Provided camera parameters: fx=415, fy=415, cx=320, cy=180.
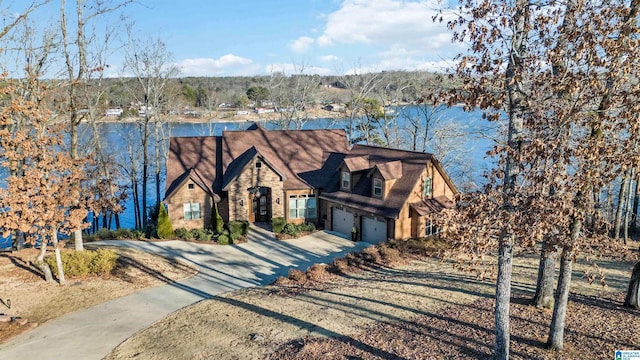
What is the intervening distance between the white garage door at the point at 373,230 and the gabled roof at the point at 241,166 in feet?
21.3

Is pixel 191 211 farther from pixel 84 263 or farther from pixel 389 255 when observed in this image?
pixel 389 255

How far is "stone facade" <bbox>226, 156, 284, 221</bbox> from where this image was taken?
27266 millimetres

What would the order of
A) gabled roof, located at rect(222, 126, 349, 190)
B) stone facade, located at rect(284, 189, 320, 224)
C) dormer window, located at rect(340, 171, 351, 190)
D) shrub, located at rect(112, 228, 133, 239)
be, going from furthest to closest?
gabled roof, located at rect(222, 126, 349, 190) < stone facade, located at rect(284, 189, 320, 224) < dormer window, located at rect(340, 171, 351, 190) < shrub, located at rect(112, 228, 133, 239)

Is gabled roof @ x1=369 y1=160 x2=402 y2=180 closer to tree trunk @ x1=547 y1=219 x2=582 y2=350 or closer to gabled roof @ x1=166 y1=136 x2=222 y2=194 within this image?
gabled roof @ x1=166 y1=136 x2=222 y2=194

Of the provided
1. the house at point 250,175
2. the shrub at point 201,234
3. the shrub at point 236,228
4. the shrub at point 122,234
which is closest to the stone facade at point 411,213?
the house at point 250,175

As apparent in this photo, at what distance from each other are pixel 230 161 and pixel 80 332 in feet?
57.2

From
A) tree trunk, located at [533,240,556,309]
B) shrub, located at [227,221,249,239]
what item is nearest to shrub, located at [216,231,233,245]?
shrub, located at [227,221,249,239]

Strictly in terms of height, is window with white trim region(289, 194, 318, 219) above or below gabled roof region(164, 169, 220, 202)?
below

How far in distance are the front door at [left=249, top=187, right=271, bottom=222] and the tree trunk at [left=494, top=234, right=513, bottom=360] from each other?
20.9 metres

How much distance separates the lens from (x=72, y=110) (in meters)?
19.6

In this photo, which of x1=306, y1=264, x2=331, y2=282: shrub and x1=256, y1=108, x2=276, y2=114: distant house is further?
x1=256, y1=108, x2=276, y2=114: distant house

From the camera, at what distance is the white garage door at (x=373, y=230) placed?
24.4 metres

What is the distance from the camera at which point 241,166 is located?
27.6 metres

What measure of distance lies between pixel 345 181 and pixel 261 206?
6414mm
